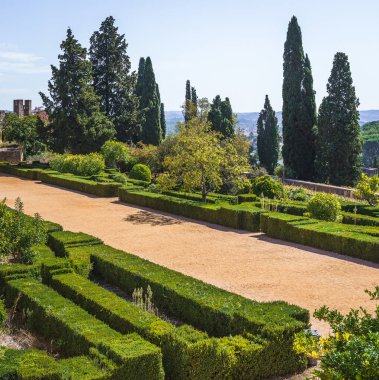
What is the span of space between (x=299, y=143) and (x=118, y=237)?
21884mm

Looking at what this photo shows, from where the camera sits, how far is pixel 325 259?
1306 cm

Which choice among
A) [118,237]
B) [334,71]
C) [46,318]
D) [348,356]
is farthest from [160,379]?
[334,71]

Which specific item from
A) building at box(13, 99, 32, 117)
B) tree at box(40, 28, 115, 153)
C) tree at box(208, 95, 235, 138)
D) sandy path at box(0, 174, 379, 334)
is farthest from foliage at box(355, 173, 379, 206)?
building at box(13, 99, 32, 117)

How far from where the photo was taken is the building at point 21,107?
1935 inches

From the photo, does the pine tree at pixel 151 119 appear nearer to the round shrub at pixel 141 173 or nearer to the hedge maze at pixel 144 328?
the round shrub at pixel 141 173

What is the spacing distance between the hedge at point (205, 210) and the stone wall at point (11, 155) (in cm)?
2133

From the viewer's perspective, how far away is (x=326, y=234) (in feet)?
45.9

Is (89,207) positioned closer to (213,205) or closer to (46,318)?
(213,205)

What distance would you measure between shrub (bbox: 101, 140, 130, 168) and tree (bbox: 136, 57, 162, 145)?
804cm

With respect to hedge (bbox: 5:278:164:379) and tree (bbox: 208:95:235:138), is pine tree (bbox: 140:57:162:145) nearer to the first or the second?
tree (bbox: 208:95:235:138)

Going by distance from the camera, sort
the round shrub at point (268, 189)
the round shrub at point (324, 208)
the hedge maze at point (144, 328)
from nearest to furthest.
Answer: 1. the hedge maze at point (144, 328)
2. the round shrub at point (324, 208)
3. the round shrub at point (268, 189)

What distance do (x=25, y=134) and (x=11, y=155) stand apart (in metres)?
2.10

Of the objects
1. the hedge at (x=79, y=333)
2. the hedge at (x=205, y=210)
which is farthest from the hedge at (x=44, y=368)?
the hedge at (x=205, y=210)

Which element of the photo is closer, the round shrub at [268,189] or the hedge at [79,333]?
the hedge at [79,333]
